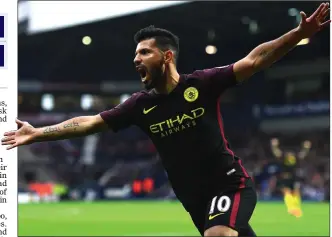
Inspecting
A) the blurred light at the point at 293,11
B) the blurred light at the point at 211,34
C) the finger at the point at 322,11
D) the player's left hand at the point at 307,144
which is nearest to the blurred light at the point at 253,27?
the blurred light at the point at 211,34

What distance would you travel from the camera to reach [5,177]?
6902 mm

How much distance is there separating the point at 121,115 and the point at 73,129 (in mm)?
508

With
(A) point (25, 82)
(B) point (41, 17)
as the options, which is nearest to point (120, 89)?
(A) point (25, 82)

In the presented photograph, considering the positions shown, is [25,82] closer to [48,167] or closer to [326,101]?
[48,167]

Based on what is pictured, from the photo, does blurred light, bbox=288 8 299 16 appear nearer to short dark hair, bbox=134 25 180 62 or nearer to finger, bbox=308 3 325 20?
short dark hair, bbox=134 25 180 62

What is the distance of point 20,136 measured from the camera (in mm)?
6562

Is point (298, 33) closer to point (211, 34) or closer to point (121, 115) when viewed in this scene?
point (121, 115)

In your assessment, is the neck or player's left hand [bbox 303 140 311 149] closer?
the neck

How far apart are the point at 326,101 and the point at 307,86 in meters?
3.51

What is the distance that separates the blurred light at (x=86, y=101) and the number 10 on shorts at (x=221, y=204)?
5147 centimetres

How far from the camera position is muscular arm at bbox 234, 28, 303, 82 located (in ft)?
19.0

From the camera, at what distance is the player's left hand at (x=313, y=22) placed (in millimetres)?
5777

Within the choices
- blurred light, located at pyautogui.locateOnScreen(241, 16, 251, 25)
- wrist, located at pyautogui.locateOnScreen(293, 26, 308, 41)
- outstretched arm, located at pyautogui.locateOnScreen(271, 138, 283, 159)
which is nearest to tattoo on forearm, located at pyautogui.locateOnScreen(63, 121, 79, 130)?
wrist, located at pyautogui.locateOnScreen(293, 26, 308, 41)

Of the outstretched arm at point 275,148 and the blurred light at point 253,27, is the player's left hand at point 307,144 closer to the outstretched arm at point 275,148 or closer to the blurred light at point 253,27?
the outstretched arm at point 275,148
